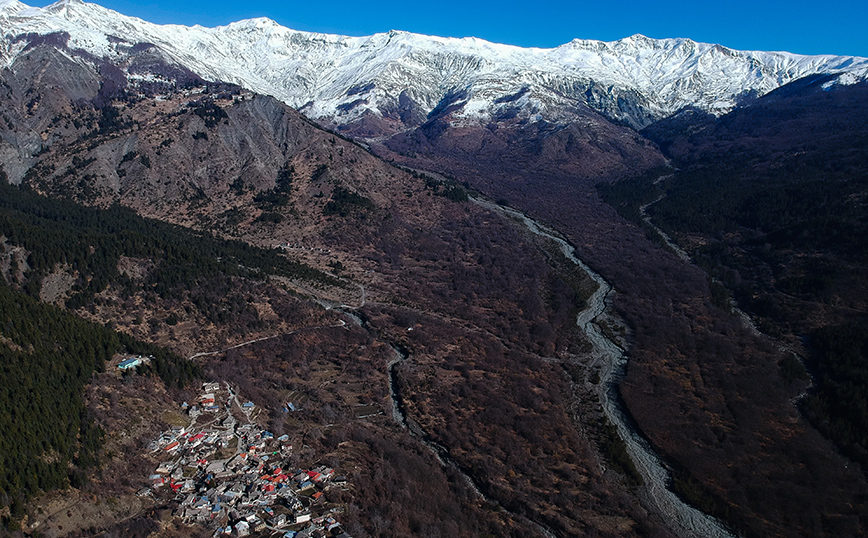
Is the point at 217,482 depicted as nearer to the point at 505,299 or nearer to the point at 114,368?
the point at 114,368

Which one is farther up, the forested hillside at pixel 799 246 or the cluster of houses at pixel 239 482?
the forested hillside at pixel 799 246

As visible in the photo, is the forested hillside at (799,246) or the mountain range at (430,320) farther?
the forested hillside at (799,246)

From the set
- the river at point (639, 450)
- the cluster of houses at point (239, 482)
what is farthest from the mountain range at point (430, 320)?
the cluster of houses at point (239, 482)

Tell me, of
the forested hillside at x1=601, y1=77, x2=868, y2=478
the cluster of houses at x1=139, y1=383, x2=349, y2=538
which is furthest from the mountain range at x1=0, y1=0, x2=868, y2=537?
the cluster of houses at x1=139, y1=383, x2=349, y2=538

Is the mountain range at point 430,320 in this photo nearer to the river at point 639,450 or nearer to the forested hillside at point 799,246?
the river at point 639,450

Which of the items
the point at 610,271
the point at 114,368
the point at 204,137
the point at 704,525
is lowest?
the point at 704,525

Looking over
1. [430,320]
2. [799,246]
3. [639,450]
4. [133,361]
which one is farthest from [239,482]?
[799,246]

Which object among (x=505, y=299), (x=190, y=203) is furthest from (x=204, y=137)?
(x=505, y=299)

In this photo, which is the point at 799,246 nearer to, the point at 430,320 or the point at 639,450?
the point at 430,320

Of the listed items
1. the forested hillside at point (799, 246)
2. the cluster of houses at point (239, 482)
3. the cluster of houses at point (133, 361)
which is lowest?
the cluster of houses at point (239, 482)
